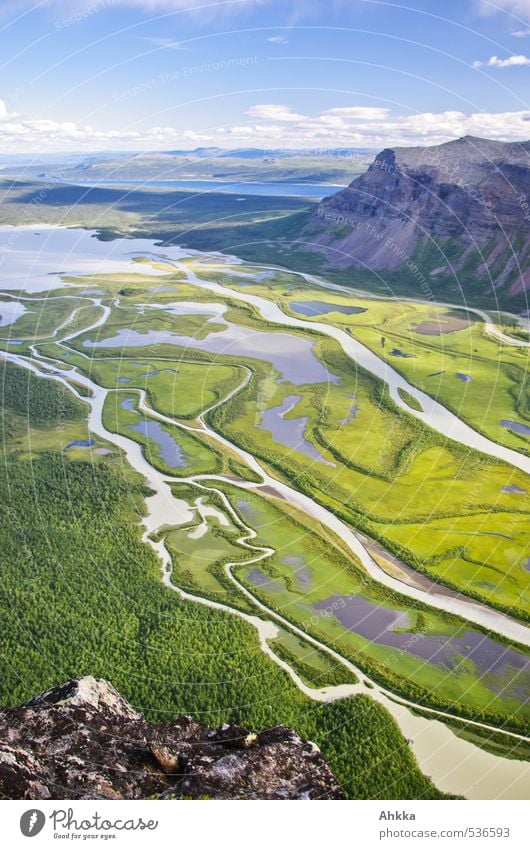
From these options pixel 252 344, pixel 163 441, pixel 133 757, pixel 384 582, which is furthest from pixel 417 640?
pixel 252 344

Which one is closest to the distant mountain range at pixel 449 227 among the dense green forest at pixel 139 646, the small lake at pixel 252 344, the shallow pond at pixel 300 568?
the small lake at pixel 252 344

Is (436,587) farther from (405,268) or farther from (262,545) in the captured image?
(405,268)

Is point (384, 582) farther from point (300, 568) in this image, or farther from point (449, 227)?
point (449, 227)

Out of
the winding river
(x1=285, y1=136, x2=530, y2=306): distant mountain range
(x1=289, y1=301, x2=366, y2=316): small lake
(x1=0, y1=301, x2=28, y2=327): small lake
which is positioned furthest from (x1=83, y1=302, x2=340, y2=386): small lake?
(x1=285, y1=136, x2=530, y2=306): distant mountain range

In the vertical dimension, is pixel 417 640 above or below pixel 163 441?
below

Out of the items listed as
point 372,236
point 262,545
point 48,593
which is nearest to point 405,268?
point 372,236
